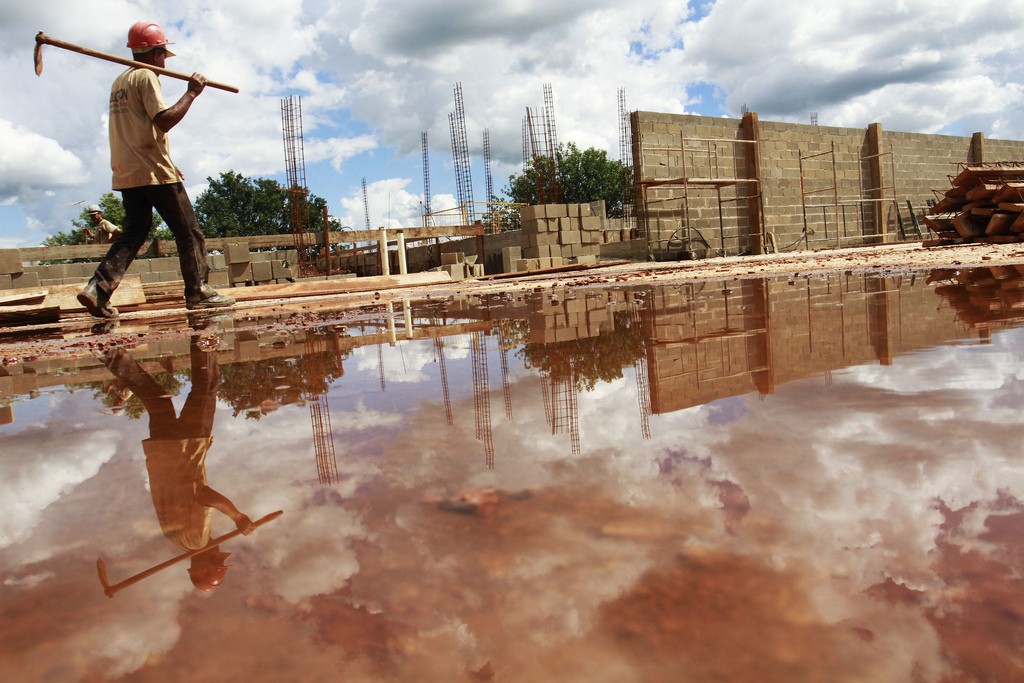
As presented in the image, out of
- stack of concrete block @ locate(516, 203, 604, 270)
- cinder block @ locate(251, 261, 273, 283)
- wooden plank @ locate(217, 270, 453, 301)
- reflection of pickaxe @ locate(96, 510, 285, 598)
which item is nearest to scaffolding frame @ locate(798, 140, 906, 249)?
stack of concrete block @ locate(516, 203, 604, 270)

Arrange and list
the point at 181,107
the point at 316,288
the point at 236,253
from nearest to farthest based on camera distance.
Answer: the point at 181,107, the point at 316,288, the point at 236,253

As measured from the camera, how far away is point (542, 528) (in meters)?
0.95

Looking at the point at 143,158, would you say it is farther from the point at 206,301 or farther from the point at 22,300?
the point at 22,300

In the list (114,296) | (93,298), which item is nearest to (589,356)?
(93,298)

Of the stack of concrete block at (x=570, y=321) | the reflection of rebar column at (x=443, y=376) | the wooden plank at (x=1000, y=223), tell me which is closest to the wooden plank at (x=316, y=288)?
the stack of concrete block at (x=570, y=321)

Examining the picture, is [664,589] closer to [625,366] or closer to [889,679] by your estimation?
[889,679]

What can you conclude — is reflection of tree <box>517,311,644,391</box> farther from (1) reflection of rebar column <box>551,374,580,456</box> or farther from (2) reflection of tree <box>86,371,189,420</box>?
(2) reflection of tree <box>86,371,189,420</box>

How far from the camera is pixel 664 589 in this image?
2.49ft

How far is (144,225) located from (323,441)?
552 centimetres

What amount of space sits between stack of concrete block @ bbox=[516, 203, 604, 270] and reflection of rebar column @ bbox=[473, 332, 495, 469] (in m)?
12.0

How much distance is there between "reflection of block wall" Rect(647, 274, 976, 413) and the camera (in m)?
1.88

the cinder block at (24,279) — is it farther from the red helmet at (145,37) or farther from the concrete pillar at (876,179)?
the concrete pillar at (876,179)

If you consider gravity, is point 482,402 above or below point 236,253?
below

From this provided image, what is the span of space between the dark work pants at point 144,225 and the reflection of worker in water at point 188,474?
4.04 meters
